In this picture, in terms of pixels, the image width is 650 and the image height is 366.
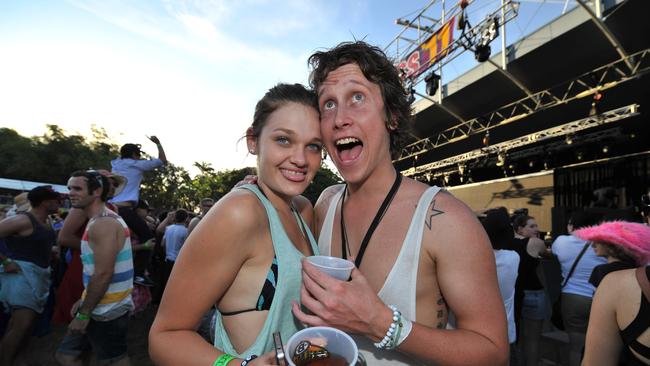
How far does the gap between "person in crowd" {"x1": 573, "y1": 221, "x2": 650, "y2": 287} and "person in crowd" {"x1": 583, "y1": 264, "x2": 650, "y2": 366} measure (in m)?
0.81

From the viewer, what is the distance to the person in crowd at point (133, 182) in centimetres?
547

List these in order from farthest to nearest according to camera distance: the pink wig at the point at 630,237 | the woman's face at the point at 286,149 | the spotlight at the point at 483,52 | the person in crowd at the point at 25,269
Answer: the spotlight at the point at 483,52, the person in crowd at the point at 25,269, the pink wig at the point at 630,237, the woman's face at the point at 286,149

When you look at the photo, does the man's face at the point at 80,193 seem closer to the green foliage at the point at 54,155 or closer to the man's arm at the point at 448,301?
the man's arm at the point at 448,301

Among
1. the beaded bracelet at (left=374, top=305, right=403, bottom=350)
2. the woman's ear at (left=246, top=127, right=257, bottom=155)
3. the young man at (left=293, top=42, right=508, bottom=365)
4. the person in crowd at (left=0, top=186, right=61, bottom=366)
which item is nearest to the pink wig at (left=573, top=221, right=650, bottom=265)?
the young man at (left=293, top=42, right=508, bottom=365)

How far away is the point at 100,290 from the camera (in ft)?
10.9

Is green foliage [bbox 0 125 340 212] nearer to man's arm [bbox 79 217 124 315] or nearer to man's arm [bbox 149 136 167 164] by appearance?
man's arm [bbox 149 136 167 164]

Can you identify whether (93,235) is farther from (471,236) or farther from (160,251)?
(160,251)

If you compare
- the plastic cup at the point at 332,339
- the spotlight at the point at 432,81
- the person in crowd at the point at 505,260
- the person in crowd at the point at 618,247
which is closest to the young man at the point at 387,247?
the plastic cup at the point at 332,339

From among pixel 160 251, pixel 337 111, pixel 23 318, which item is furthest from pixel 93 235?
pixel 160 251

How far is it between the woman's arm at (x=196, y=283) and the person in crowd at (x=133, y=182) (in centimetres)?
491

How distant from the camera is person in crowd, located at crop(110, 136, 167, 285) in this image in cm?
547

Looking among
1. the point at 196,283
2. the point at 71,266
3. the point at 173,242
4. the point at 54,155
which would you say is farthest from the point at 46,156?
the point at 196,283

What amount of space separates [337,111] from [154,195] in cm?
5484

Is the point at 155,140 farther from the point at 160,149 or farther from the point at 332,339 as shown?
the point at 332,339
